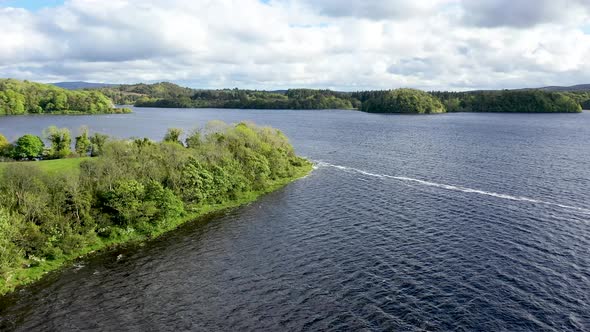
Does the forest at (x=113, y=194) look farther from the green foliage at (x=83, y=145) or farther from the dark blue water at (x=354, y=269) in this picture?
the green foliage at (x=83, y=145)

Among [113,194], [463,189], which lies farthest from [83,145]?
[463,189]

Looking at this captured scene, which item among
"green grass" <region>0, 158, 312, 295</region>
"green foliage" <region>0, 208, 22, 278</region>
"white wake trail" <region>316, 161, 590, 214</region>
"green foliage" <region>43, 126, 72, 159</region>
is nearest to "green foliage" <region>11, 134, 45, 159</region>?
"green foliage" <region>43, 126, 72, 159</region>

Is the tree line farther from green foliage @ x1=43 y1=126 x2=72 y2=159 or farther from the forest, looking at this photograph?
the forest

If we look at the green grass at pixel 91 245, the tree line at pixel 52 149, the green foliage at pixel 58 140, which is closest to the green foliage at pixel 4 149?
the tree line at pixel 52 149

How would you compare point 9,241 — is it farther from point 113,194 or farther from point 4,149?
point 4,149

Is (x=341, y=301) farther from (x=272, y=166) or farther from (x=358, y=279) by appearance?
(x=272, y=166)

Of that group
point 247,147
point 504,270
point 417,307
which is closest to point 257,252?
point 417,307

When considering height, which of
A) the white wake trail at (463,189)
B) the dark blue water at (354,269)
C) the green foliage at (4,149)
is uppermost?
the green foliage at (4,149)
